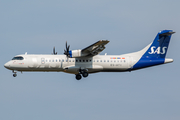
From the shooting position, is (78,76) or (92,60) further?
(78,76)

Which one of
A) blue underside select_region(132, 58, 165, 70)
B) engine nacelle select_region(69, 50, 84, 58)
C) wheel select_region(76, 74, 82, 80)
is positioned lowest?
wheel select_region(76, 74, 82, 80)

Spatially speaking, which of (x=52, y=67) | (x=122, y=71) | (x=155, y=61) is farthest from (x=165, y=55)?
(x=52, y=67)

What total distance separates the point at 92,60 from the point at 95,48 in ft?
7.43

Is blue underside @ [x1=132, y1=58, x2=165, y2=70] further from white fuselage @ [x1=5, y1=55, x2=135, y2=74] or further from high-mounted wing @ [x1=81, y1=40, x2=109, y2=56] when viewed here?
high-mounted wing @ [x1=81, y1=40, x2=109, y2=56]

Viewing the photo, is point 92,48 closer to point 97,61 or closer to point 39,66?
point 97,61

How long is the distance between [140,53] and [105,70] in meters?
4.79

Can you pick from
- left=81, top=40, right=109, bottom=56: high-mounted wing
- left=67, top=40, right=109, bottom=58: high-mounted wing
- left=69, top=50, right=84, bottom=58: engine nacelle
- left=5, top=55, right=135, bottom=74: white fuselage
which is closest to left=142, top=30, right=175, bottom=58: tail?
left=5, top=55, right=135, bottom=74: white fuselage

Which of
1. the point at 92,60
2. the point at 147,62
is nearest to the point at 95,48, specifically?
the point at 92,60

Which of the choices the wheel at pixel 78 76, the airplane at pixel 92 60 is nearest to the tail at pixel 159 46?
the airplane at pixel 92 60

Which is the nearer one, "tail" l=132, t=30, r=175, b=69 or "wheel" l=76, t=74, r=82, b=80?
"wheel" l=76, t=74, r=82, b=80

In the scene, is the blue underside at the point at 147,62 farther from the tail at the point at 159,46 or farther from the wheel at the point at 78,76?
the wheel at the point at 78,76

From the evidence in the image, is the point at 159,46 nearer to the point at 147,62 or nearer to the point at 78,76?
the point at 147,62

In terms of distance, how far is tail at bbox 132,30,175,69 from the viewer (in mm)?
35750

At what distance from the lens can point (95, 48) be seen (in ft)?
107
